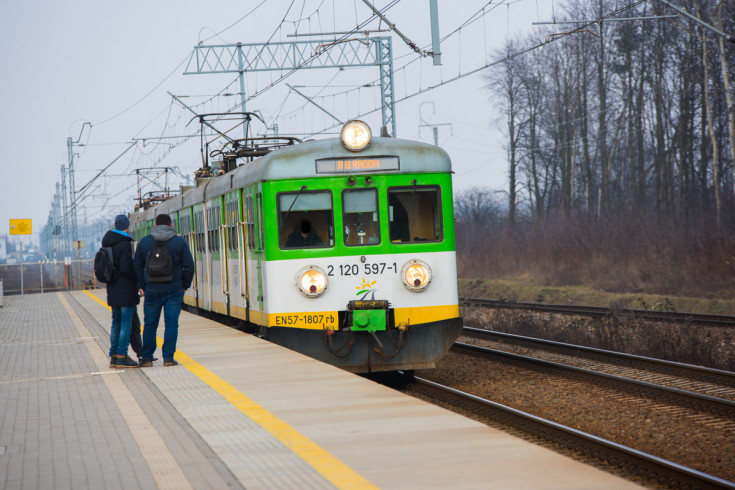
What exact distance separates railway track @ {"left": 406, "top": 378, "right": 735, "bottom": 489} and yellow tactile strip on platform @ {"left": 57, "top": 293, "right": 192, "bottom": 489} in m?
3.63

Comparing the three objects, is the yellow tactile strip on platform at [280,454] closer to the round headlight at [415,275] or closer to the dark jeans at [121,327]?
the dark jeans at [121,327]

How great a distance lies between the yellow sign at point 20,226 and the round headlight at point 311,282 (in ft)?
106

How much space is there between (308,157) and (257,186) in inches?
30.8

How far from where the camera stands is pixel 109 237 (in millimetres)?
10539

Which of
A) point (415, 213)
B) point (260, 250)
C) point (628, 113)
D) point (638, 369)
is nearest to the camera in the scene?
point (415, 213)

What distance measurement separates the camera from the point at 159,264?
10.4m

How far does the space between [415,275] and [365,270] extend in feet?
2.00

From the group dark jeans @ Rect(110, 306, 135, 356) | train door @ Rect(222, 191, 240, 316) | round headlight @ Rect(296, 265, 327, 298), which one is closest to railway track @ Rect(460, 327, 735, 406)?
round headlight @ Rect(296, 265, 327, 298)

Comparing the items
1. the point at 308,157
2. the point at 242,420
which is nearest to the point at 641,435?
the point at 242,420

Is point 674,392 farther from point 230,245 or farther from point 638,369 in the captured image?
point 230,245

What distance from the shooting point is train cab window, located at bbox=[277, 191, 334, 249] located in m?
11.4

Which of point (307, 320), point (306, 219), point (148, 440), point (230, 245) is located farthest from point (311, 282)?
point (148, 440)

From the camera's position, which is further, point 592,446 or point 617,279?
point 617,279

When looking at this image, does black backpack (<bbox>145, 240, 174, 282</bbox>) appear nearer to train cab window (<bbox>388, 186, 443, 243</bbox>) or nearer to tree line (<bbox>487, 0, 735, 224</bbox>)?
train cab window (<bbox>388, 186, 443, 243</bbox>)
